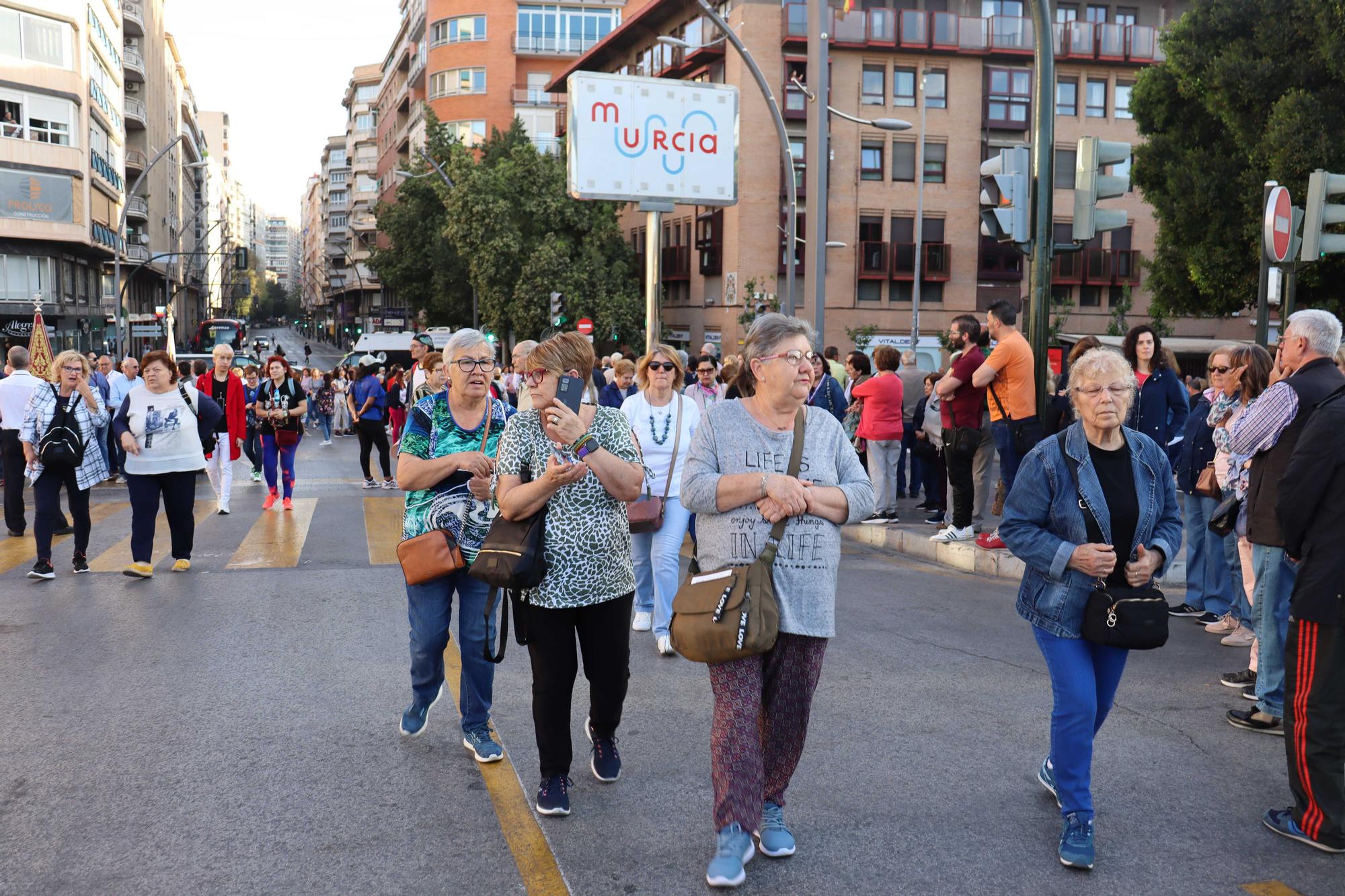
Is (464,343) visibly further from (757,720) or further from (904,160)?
(904,160)

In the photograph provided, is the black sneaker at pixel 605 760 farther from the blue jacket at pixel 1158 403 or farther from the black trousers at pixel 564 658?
the blue jacket at pixel 1158 403

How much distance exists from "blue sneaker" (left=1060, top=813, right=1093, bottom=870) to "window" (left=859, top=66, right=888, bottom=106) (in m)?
39.9

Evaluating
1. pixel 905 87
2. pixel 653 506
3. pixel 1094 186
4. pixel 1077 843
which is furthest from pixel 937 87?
pixel 1077 843

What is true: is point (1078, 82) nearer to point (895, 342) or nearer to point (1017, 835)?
point (895, 342)

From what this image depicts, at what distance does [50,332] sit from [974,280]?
1339 inches

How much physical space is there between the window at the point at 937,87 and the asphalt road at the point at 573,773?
37.1 m

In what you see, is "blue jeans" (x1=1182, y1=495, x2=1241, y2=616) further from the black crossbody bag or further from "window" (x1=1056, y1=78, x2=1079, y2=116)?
"window" (x1=1056, y1=78, x2=1079, y2=116)

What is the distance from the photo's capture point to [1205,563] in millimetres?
7930

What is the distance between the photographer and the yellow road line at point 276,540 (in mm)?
9891

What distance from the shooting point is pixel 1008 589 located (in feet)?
29.7

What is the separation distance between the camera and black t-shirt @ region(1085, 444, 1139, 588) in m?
4.09

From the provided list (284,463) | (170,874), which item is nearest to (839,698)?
(170,874)

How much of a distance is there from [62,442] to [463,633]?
6280 mm

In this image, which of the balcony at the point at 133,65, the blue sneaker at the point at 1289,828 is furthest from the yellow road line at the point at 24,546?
the balcony at the point at 133,65
